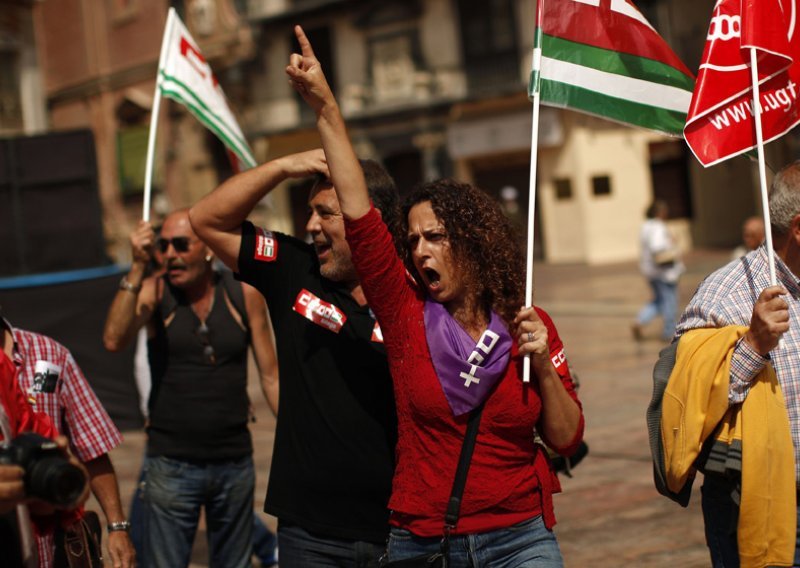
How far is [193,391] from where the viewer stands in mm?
4809

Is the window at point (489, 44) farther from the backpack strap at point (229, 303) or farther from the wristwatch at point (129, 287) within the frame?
the wristwatch at point (129, 287)

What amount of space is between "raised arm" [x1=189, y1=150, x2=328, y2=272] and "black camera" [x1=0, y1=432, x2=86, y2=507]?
50.0 inches

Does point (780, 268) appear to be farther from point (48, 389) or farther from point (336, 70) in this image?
point (336, 70)

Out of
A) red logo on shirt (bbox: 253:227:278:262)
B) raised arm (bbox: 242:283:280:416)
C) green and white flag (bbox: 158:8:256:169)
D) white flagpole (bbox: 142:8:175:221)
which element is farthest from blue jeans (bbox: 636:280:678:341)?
red logo on shirt (bbox: 253:227:278:262)

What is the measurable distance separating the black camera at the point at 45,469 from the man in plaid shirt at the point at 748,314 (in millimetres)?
1869

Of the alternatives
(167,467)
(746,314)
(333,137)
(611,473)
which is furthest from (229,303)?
(611,473)

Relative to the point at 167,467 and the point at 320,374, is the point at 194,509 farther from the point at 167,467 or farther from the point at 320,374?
the point at 320,374

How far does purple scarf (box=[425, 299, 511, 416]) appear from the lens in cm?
302

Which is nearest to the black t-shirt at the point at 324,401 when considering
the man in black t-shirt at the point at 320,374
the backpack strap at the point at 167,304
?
the man in black t-shirt at the point at 320,374

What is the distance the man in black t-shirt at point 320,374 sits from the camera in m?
3.36

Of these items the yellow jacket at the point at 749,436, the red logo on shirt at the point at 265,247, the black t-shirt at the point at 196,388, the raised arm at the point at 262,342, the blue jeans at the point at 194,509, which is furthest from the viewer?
the raised arm at the point at 262,342

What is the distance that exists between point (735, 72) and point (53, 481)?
98.6 inches

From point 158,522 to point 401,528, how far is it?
1864 mm

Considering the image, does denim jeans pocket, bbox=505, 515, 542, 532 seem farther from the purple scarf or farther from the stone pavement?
the stone pavement
